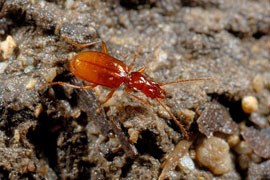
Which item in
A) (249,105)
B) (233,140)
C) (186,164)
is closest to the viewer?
(186,164)

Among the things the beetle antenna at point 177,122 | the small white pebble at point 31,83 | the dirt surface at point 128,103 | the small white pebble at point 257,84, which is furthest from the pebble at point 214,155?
the small white pebble at point 31,83

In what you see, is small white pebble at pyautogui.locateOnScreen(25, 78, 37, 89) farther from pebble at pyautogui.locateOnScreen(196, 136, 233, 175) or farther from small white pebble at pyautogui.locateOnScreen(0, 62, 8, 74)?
pebble at pyautogui.locateOnScreen(196, 136, 233, 175)

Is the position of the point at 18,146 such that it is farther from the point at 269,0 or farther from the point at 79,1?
the point at 269,0

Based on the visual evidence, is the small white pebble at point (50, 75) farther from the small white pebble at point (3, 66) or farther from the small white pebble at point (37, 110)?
the small white pebble at point (3, 66)

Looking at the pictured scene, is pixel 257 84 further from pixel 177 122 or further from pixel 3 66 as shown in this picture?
pixel 3 66

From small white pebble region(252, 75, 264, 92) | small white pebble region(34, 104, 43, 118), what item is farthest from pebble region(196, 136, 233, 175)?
small white pebble region(34, 104, 43, 118)

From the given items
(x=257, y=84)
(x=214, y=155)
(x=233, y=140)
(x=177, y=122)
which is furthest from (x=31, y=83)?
(x=257, y=84)
